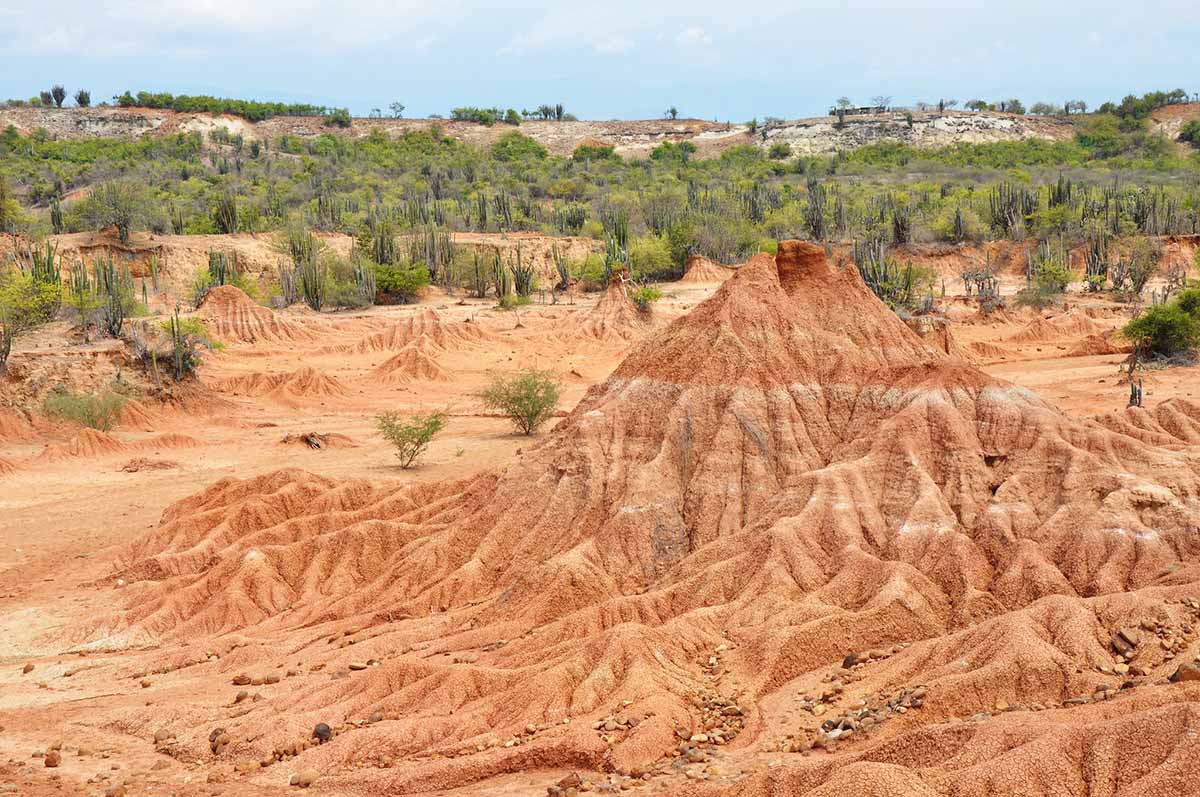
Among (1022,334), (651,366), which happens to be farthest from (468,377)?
(651,366)

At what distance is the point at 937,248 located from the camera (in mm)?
66750

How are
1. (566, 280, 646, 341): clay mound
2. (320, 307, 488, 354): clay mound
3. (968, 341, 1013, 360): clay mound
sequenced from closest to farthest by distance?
1. (968, 341, 1013, 360): clay mound
2. (320, 307, 488, 354): clay mound
3. (566, 280, 646, 341): clay mound

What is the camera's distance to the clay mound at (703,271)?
64.1m

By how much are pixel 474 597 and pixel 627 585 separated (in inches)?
98.0

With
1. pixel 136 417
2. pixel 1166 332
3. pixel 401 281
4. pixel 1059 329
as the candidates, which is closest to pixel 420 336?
pixel 401 281

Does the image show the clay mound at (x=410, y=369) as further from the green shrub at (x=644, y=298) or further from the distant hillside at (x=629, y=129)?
the distant hillside at (x=629, y=129)

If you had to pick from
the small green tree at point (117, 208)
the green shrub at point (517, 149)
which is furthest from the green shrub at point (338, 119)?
the small green tree at point (117, 208)

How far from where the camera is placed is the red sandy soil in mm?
11953

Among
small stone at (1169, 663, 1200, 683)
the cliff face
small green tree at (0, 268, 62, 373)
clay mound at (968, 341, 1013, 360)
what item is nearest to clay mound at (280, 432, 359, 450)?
small green tree at (0, 268, 62, 373)

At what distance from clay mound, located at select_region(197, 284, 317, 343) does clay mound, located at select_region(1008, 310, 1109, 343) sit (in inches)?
1169

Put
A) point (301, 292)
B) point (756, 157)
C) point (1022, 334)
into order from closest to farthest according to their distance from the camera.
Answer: point (1022, 334) → point (301, 292) → point (756, 157)

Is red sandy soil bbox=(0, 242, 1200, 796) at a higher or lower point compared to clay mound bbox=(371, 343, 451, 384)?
higher

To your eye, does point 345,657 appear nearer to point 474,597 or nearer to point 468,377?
point 474,597

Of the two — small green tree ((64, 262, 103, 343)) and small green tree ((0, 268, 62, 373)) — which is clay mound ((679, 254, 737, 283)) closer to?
small green tree ((64, 262, 103, 343))
